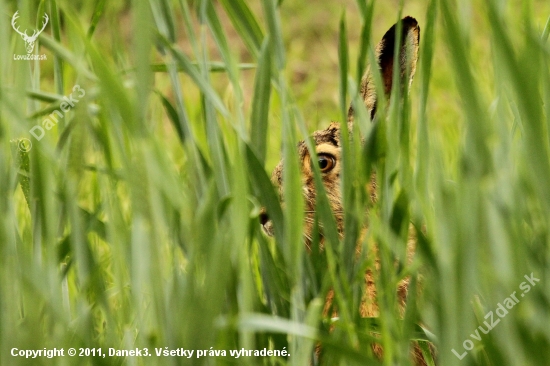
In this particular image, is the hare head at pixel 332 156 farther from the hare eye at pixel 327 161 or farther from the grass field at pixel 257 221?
the grass field at pixel 257 221

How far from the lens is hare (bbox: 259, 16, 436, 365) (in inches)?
56.0

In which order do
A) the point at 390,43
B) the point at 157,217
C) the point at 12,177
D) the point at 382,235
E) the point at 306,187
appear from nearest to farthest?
the point at 157,217, the point at 382,235, the point at 12,177, the point at 390,43, the point at 306,187

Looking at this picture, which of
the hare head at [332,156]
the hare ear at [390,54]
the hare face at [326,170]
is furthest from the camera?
the hare face at [326,170]

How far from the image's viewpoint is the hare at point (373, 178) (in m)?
1.42

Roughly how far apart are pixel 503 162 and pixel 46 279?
1.81ft

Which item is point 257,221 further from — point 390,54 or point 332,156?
point 332,156

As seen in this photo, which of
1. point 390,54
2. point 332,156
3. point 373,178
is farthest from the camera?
point 332,156

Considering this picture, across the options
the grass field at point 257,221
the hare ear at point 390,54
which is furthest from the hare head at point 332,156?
the grass field at point 257,221

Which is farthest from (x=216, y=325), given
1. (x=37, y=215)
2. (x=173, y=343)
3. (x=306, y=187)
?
(x=306, y=187)

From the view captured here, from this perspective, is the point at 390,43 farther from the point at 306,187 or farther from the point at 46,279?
the point at 46,279

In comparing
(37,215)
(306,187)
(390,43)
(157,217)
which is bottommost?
(157,217)

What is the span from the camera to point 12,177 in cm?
98

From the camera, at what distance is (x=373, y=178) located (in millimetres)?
1862

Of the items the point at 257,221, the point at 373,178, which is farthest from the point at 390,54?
the point at 257,221
